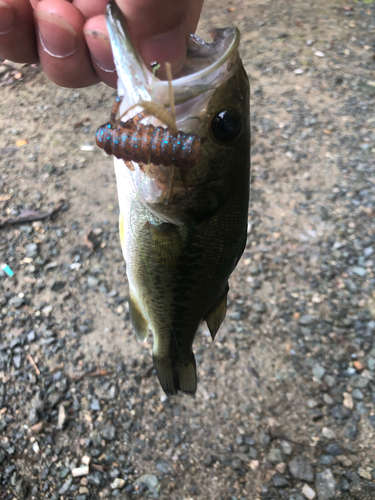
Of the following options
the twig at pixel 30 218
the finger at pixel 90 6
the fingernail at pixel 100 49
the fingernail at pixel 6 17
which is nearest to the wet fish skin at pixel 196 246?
the fingernail at pixel 100 49

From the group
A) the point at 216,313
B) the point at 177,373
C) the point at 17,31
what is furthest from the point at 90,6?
the point at 177,373

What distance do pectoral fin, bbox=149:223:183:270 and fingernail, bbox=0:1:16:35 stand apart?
2.20ft

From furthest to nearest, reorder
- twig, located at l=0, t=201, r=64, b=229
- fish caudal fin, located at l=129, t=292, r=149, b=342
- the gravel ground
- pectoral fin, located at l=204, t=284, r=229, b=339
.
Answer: twig, located at l=0, t=201, r=64, b=229
the gravel ground
fish caudal fin, located at l=129, t=292, r=149, b=342
pectoral fin, located at l=204, t=284, r=229, b=339

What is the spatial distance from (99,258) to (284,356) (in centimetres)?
154

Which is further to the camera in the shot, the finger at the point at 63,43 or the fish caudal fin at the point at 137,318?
the fish caudal fin at the point at 137,318

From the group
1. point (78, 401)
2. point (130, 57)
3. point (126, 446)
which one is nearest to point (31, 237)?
point (78, 401)

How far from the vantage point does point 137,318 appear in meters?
1.56

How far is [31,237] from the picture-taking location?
10.1 feet

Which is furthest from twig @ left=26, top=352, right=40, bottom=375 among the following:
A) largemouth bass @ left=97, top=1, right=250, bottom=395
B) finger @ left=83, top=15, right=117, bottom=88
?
finger @ left=83, top=15, right=117, bottom=88

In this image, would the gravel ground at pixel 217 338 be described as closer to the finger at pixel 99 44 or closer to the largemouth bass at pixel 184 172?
the largemouth bass at pixel 184 172

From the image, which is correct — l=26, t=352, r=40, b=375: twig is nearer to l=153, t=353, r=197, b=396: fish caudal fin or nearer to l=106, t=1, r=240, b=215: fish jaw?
l=153, t=353, r=197, b=396: fish caudal fin

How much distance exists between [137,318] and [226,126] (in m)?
0.89

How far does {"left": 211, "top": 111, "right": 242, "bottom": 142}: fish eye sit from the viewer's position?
0.95 metres

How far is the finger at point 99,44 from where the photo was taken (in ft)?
3.40
